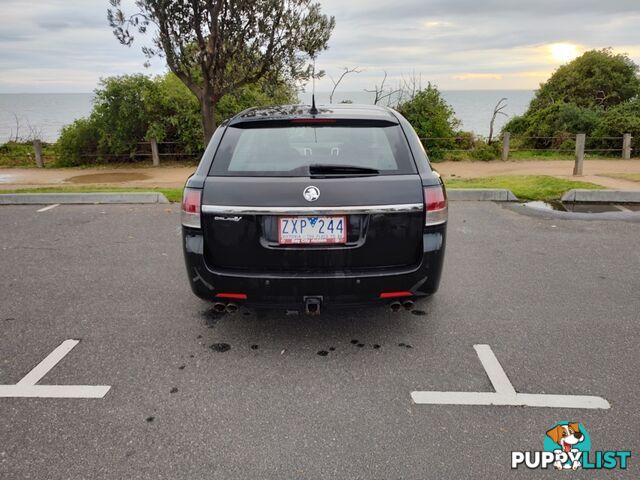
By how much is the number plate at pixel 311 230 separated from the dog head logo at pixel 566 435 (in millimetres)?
1553

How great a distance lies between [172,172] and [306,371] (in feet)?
37.6

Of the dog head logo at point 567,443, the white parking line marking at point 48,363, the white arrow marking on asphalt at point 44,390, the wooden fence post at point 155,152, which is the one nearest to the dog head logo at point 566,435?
the dog head logo at point 567,443

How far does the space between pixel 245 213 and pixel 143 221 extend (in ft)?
15.1

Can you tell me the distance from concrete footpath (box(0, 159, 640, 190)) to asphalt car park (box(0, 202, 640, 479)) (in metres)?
6.77

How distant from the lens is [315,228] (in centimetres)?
314

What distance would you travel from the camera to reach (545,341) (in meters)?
3.62

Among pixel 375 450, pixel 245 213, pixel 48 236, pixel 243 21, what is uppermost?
pixel 243 21

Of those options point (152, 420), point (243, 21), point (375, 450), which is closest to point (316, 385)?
point (375, 450)

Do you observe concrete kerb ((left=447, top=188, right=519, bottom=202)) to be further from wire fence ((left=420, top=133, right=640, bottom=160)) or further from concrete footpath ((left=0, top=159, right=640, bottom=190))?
wire fence ((left=420, top=133, right=640, bottom=160))

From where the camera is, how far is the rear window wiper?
3.27 meters

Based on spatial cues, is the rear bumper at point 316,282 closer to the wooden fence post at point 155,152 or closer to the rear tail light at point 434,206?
the rear tail light at point 434,206

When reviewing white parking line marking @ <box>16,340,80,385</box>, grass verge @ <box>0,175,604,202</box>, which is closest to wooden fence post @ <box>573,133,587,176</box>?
grass verge @ <box>0,175,604,202</box>

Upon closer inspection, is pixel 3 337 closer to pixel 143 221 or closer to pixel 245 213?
pixel 245 213

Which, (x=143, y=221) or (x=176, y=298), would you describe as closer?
(x=176, y=298)
